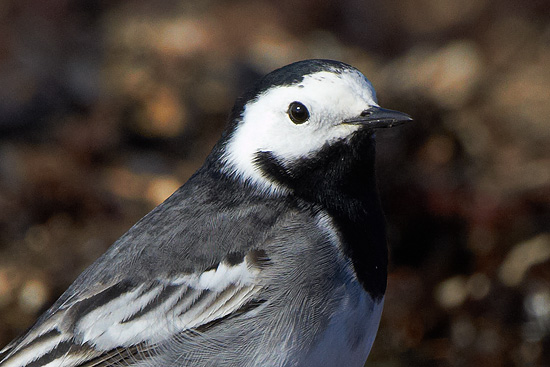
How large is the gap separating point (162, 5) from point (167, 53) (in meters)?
1.45

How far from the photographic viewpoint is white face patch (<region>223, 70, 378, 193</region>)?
3.32 meters

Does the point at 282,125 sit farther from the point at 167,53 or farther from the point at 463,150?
the point at 167,53

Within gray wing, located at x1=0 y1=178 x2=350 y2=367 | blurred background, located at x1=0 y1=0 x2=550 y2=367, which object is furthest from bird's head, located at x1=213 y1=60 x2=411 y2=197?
blurred background, located at x1=0 y1=0 x2=550 y2=367

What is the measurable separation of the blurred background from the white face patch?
2139 millimetres

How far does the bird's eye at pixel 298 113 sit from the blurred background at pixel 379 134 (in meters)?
2.23

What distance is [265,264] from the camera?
3.28 meters

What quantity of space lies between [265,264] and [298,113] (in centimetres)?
63

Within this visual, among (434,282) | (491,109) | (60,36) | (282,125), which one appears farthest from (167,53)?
(282,125)

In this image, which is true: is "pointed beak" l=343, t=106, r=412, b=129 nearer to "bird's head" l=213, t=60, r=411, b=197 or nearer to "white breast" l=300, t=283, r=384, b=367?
"bird's head" l=213, t=60, r=411, b=197

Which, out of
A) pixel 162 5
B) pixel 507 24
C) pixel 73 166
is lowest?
pixel 507 24

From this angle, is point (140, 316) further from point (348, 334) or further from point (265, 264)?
point (348, 334)

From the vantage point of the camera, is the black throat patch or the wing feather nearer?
the wing feather

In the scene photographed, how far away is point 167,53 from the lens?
877cm

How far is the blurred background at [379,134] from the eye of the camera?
523 centimetres
